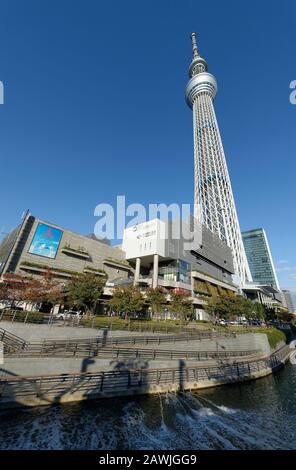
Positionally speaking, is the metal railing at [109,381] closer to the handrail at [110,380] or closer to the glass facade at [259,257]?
the handrail at [110,380]

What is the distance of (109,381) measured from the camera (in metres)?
14.9

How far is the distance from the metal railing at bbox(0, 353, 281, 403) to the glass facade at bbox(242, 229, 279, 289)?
155920 millimetres

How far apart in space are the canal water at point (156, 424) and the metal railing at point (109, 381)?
73 centimetres

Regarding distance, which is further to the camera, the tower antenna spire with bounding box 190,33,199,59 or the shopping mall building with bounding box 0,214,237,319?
the tower antenna spire with bounding box 190,33,199,59

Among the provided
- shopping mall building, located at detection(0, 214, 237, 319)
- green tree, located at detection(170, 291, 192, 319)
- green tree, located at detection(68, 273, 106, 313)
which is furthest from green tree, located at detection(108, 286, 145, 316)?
shopping mall building, located at detection(0, 214, 237, 319)

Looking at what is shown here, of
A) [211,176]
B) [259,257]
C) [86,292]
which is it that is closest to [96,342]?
[86,292]

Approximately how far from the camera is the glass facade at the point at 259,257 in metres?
156

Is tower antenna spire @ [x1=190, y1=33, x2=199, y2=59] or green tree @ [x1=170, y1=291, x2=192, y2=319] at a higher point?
tower antenna spire @ [x1=190, y1=33, x2=199, y2=59]

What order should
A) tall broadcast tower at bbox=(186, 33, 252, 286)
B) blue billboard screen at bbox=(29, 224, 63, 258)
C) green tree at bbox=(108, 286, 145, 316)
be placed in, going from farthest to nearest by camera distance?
1. tall broadcast tower at bbox=(186, 33, 252, 286)
2. blue billboard screen at bbox=(29, 224, 63, 258)
3. green tree at bbox=(108, 286, 145, 316)

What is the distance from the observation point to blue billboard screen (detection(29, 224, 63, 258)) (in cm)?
4531

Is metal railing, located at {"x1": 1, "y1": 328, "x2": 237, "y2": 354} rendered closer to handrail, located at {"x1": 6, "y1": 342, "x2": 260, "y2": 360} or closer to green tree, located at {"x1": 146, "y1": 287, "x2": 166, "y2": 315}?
handrail, located at {"x1": 6, "y1": 342, "x2": 260, "y2": 360}

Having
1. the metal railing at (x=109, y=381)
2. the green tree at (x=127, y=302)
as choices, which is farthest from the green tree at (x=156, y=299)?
the metal railing at (x=109, y=381)
